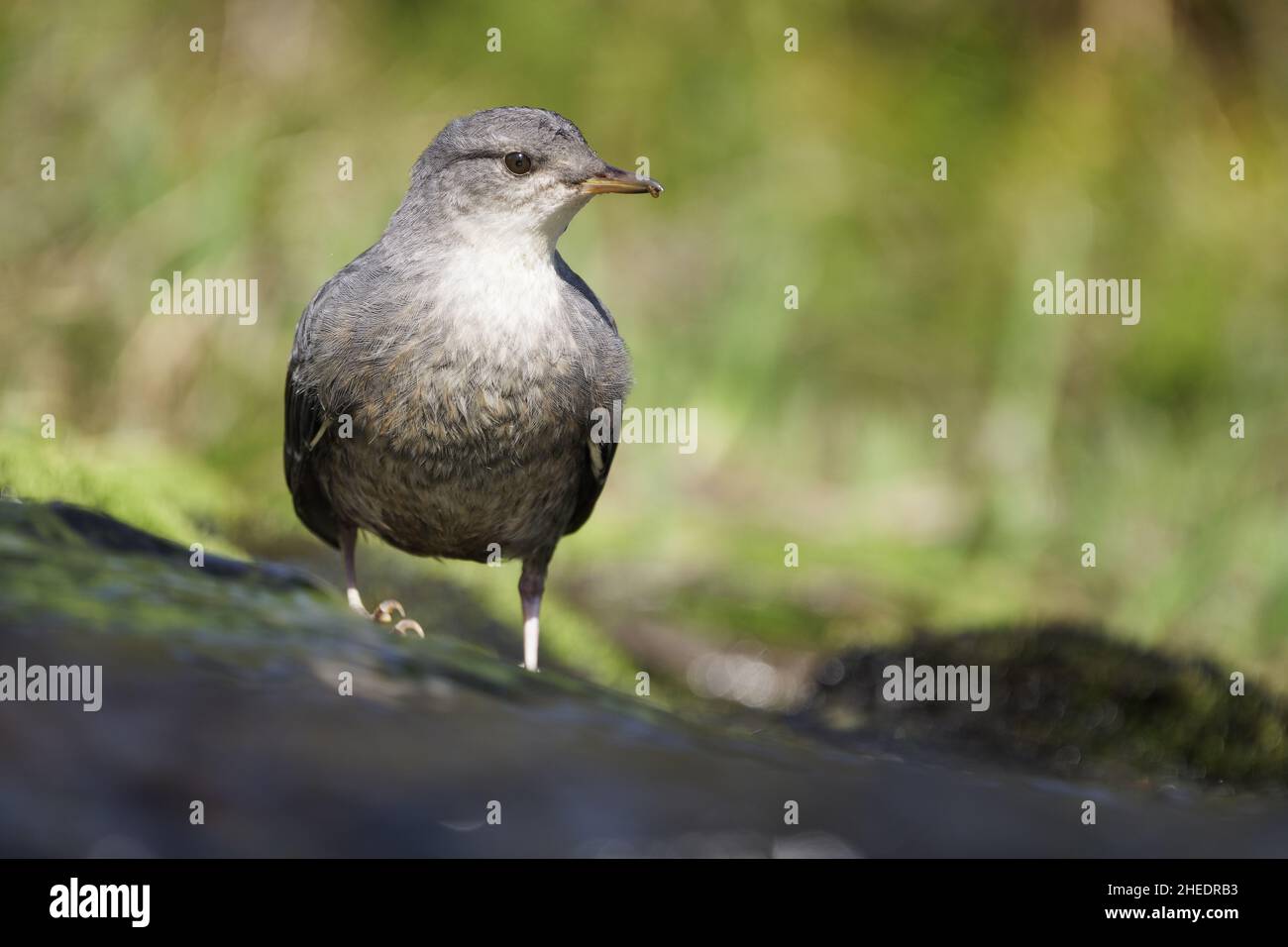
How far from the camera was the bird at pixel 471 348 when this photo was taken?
471 cm

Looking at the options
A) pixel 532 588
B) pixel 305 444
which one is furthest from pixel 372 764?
pixel 532 588

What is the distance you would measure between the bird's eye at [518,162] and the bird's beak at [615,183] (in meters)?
0.20

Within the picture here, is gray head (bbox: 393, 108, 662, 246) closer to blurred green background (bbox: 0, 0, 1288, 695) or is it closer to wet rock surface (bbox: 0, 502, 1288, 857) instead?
wet rock surface (bbox: 0, 502, 1288, 857)

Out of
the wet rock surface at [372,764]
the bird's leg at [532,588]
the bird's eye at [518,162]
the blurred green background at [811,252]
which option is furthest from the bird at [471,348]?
the blurred green background at [811,252]

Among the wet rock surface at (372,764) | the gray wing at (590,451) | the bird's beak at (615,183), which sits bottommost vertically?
the wet rock surface at (372,764)

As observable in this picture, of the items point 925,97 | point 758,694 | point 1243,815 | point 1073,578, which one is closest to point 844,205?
point 925,97

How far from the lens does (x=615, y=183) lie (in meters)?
4.70

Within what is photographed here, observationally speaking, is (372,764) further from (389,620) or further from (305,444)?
(305,444)

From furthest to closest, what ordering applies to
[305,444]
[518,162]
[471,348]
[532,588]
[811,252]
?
1. [811,252]
2. [532,588]
3. [305,444]
4. [518,162]
5. [471,348]

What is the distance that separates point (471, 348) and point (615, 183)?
70 centimetres

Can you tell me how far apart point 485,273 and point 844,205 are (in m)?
6.66

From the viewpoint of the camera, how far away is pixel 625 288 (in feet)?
34.5

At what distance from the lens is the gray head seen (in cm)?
477

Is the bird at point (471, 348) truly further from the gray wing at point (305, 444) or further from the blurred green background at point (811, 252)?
the blurred green background at point (811, 252)
